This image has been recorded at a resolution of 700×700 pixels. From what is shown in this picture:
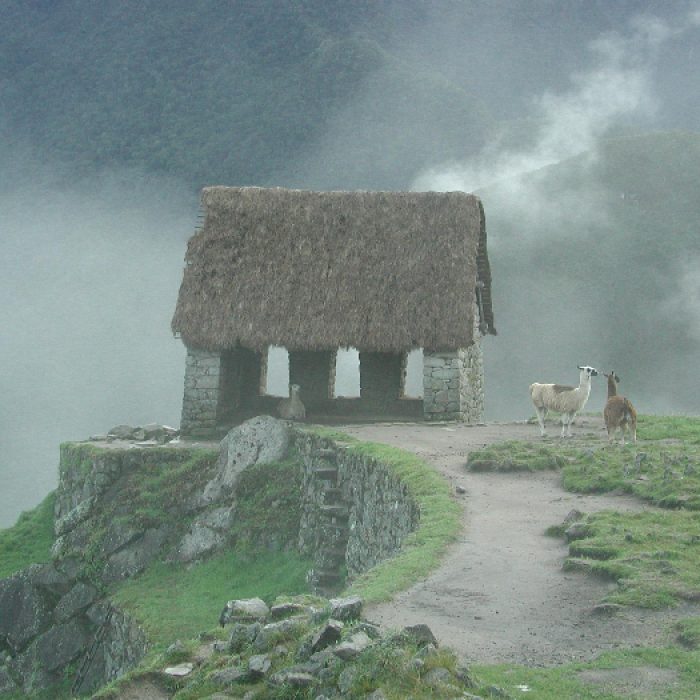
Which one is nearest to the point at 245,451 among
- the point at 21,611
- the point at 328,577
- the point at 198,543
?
the point at 198,543

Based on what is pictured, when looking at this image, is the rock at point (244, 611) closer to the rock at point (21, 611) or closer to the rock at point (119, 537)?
the rock at point (119, 537)

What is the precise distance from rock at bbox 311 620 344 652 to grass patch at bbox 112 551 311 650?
33.3 ft

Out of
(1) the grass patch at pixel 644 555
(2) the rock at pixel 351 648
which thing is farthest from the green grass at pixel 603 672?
(1) the grass patch at pixel 644 555

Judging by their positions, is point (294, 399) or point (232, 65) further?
point (232, 65)

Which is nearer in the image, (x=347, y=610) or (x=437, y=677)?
(x=437, y=677)

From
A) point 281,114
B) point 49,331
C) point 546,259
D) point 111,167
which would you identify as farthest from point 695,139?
point 49,331

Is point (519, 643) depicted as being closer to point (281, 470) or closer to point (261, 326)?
point (281, 470)

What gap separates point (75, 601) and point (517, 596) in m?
13.6

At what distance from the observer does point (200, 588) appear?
2000 centimetres

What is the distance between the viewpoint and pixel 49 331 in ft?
213

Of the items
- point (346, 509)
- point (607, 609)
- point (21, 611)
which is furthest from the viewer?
point (21, 611)

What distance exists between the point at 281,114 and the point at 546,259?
20715 mm

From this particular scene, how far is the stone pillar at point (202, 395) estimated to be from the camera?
25.8m

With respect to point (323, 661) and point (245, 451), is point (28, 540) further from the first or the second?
point (323, 661)
